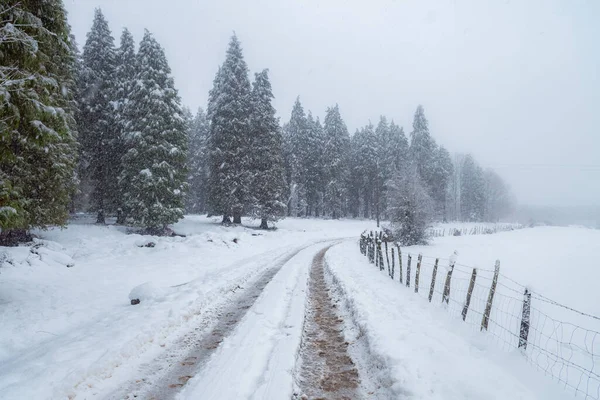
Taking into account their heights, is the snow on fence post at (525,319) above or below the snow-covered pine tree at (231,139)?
below

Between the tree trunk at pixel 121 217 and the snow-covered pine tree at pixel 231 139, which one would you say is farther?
the snow-covered pine tree at pixel 231 139

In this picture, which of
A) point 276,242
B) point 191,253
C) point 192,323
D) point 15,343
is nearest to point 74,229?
point 191,253

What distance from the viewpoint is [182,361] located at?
5164 mm

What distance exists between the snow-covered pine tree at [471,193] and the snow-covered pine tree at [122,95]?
7064cm

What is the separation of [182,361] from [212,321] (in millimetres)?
1992

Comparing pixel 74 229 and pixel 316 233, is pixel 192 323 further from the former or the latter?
pixel 316 233

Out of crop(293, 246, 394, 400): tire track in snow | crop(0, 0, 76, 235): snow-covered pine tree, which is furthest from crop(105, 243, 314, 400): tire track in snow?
crop(0, 0, 76, 235): snow-covered pine tree

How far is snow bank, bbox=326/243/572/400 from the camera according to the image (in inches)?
169

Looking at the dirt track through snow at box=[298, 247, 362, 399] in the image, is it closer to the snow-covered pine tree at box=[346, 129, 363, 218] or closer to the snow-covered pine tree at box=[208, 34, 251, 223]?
the snow-covered pine tree at box=[208, 34, 251, 223]

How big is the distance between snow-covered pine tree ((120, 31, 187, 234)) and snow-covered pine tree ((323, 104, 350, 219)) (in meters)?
28.5

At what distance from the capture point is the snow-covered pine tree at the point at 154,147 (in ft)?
68.1

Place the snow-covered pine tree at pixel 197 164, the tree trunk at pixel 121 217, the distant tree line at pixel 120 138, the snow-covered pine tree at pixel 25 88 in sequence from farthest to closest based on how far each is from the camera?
the snow-covered pine tree at pixel 197 164 < the tree trunk at pixel 121 217 < the distant tree line at pixel 120 138 < the snow-covered pine tree at pixel 25 88

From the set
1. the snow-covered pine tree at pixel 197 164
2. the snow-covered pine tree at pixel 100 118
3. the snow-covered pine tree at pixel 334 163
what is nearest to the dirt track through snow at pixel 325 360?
the snow-covered pine tree at pixel 100 118

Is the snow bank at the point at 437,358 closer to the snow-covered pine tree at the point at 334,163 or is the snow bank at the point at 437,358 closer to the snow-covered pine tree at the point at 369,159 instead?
the snow-covered pine tree at the point at 334,163
